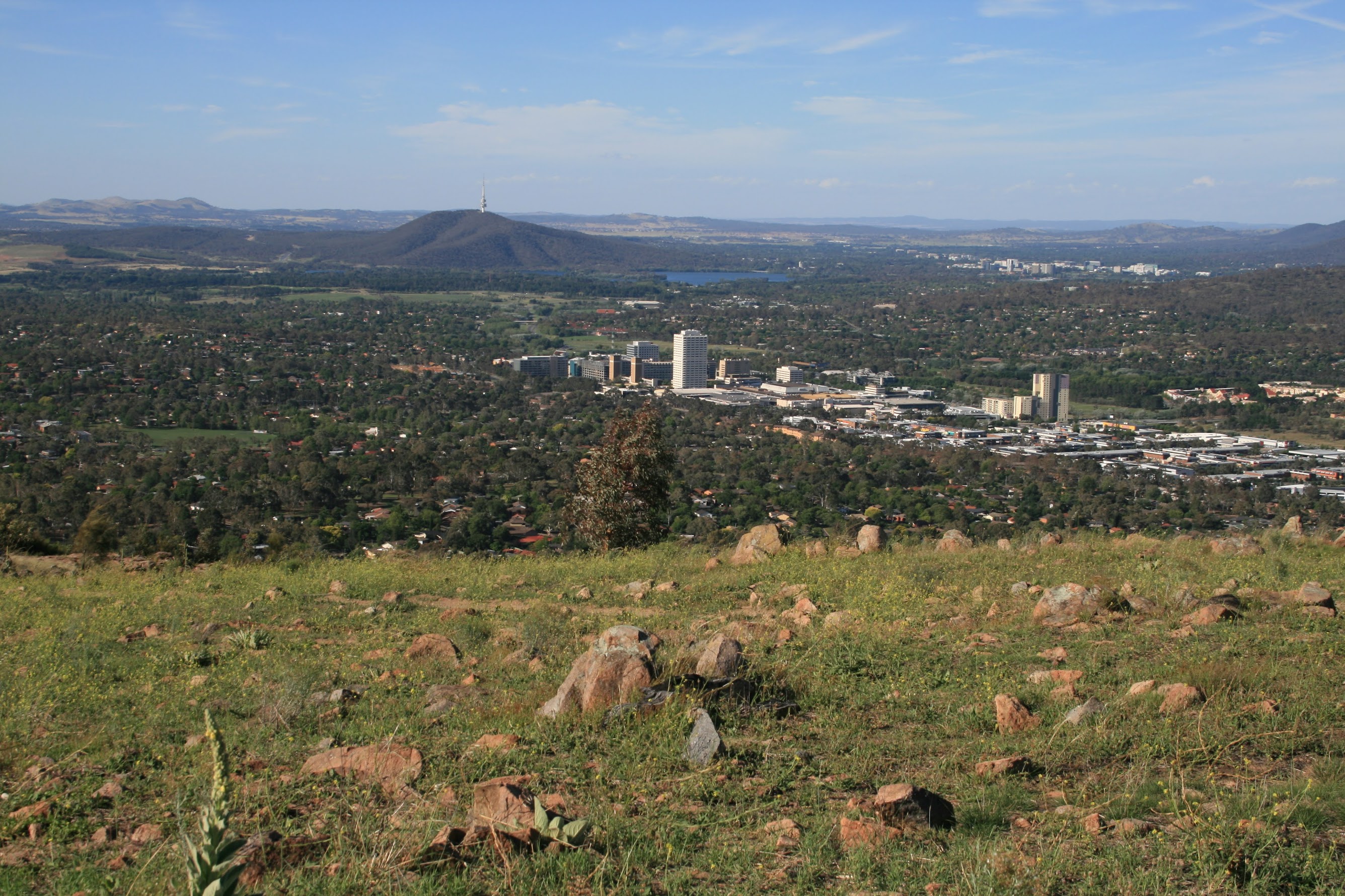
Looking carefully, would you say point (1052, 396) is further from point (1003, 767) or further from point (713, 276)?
point (713, 276)

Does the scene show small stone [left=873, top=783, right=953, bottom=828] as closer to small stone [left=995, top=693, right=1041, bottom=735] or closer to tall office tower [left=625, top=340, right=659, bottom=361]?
small stone [left=995, top=693, right=1041, bottom=735]

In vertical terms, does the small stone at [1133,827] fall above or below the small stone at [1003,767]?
above

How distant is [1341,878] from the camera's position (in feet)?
9.78

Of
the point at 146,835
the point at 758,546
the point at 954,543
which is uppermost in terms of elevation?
the point at 146,835

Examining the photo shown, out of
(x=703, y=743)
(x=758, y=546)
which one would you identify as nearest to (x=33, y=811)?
(x=703, y=743)

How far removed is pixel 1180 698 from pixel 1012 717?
803mm

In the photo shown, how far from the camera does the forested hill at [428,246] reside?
123m

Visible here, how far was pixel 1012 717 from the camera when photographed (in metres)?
4.57

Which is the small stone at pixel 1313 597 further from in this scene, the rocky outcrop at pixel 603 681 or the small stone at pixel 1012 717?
the rocky outcrop at pixel 603 681

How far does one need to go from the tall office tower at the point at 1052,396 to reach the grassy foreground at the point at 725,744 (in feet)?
105

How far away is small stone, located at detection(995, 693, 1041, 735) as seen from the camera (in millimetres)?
4527

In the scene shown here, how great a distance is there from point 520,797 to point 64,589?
724cm

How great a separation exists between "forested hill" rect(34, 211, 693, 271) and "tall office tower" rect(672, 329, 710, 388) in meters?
83.6

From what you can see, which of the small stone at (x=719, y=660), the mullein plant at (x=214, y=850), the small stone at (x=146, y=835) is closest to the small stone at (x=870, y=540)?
the small stone at (x=719, y=660)
